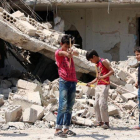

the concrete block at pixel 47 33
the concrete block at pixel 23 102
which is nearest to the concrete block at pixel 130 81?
Answer: the concrete block at pixel 47 33

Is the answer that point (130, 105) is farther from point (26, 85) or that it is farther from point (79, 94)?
point (26, 85)

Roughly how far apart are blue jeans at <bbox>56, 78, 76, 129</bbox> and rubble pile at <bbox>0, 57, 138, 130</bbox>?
120 cm

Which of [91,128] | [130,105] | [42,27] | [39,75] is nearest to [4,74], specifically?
[39,75]

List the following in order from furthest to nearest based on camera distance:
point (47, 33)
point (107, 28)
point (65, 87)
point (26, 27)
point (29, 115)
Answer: point (107, 28), point (47, 33), point (26, 27), point (29, 115), point (65, 87)

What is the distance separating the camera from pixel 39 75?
12.9 metres

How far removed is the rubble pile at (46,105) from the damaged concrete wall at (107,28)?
412 cm

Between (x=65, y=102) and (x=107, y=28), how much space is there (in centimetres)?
1004

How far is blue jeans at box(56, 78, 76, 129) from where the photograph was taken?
6.86m

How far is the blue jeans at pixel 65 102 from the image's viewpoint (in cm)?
686

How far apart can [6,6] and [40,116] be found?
202 inches

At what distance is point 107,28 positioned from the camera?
54.3 feet

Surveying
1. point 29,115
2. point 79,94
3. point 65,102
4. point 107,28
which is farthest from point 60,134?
point 107,28

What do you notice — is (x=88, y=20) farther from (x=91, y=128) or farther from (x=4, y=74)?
(x=91, y=128)

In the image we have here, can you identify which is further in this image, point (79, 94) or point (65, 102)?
point (79, 94)
